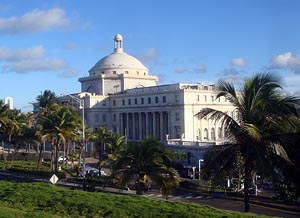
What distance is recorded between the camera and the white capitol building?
89.4 metres

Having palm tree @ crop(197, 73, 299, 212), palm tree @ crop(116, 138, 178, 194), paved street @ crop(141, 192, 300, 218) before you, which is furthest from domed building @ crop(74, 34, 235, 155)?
palm tree @ crop(197, 73, 299, 212)

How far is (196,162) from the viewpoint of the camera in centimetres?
6291

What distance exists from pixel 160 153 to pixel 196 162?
38142 mm

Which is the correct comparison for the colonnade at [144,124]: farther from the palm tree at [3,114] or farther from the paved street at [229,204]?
the paved street at [229,204]

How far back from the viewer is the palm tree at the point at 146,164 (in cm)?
2506

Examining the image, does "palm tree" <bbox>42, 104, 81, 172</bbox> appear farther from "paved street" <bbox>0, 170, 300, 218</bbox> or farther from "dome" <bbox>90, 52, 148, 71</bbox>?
"dome" <bbox>90, 52, 148, 71</bbox>

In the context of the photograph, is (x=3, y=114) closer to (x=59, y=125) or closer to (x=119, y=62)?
(x=59, y=125)

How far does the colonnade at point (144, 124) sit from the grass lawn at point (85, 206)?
71581 mm

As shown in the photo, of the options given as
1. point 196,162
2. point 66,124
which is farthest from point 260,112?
point 196,162

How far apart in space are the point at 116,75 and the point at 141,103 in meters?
15.9

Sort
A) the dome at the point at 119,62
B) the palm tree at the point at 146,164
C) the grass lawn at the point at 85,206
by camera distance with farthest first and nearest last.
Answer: the dome at the point at 119,62 < the palm tree at the point at 146,164 < the grass lawn at the point at 85,206

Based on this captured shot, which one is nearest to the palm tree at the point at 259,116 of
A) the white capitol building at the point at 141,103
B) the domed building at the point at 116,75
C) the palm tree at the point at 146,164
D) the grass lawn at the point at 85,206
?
the grass lawn at the point at 85,206

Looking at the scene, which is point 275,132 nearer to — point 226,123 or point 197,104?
point 226,123

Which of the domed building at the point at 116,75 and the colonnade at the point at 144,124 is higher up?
the domed building at the point at 116,75
